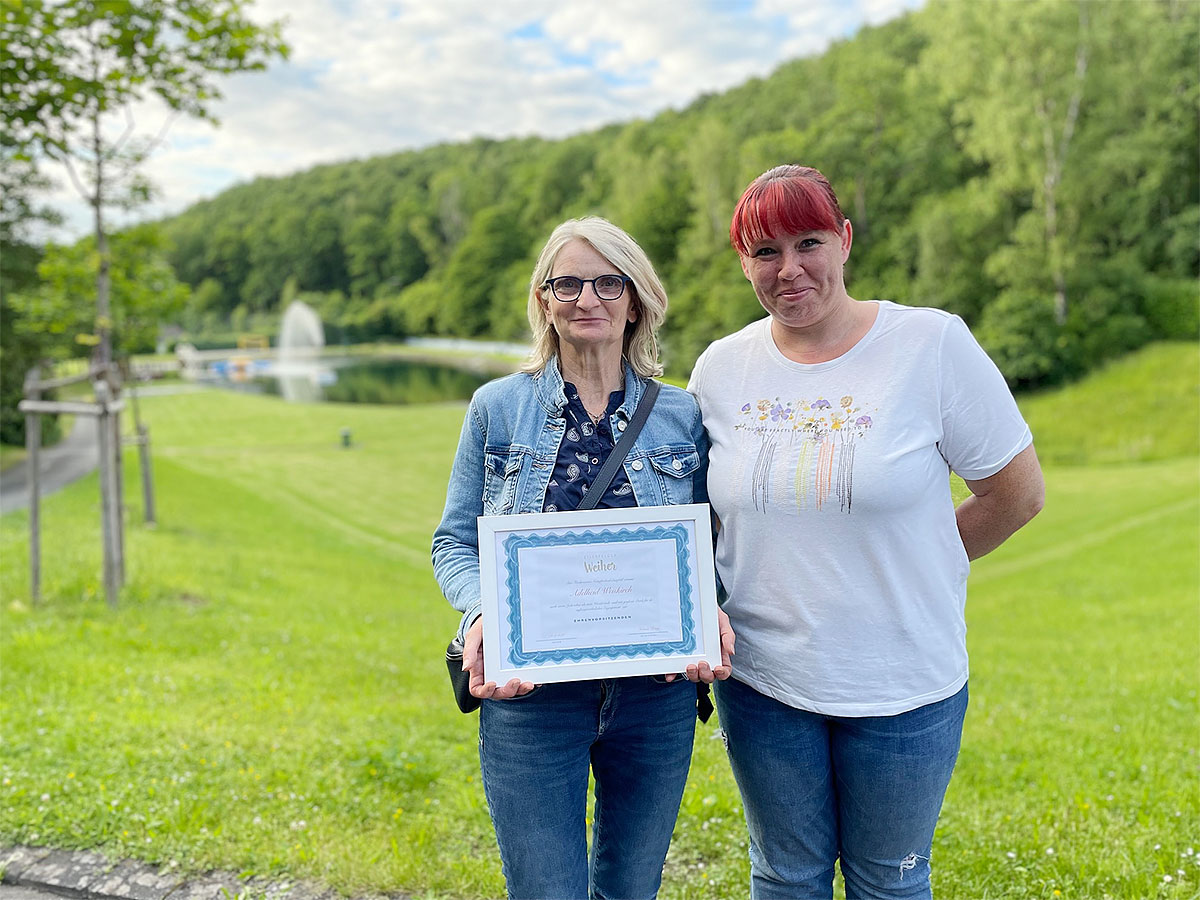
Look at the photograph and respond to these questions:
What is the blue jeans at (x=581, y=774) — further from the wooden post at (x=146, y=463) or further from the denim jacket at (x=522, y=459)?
the wooden post at (x=146, y=463)

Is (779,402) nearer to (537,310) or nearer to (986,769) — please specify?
(537,310)

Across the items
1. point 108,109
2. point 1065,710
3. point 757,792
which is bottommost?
point 1065,710

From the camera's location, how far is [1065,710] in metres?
6.14

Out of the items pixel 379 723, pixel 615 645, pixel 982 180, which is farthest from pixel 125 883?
pixel 982 180

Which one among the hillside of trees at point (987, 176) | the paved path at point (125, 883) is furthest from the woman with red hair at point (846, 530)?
the hillside of trees at point (987, 176)

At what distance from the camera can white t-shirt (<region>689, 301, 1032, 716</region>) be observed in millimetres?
2127

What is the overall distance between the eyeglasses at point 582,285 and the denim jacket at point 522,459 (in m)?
0.22

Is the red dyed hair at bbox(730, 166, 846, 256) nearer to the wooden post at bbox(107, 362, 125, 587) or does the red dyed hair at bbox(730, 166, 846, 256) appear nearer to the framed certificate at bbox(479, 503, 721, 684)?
the framed certificate at bbox(479, 503, 721, 684)

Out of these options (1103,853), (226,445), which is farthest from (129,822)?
(226,445)

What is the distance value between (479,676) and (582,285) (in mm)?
1061

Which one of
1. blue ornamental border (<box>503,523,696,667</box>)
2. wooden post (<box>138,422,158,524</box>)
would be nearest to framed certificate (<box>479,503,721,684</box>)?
blue ornamental border (<box>503,523,696,667</box>)

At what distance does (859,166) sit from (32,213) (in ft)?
126

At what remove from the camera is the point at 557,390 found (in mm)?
2371

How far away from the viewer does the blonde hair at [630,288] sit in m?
2.31
